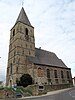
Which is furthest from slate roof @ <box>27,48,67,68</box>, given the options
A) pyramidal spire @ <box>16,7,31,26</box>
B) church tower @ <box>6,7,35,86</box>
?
pyramidal spire @ <box>16,7,31,26</box>

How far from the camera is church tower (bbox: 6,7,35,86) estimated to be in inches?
1416

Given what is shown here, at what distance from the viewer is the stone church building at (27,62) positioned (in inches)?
1403

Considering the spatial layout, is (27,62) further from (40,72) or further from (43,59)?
(43,59)

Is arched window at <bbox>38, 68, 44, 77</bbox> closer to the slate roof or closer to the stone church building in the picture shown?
the stone church building

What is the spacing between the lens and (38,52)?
44781mm

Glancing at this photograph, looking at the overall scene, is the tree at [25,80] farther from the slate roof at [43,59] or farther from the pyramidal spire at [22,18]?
the pyramidal spire at [22,18]

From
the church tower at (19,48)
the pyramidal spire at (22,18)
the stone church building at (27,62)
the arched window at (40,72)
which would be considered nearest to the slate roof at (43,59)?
the stone church building at (27,62)

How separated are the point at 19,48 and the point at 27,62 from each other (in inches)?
190

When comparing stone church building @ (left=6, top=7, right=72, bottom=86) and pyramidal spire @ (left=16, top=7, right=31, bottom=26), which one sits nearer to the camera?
stone church building @ (left=6, top=7, right=72, bottom=86)

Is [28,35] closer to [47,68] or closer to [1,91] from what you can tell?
[47,68]

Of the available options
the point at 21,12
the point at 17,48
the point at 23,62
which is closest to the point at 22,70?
the point at 23,62

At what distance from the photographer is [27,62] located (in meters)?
37.4

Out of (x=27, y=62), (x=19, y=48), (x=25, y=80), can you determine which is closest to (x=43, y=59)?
(x=27, y=62)

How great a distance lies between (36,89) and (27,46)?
18.4 m
